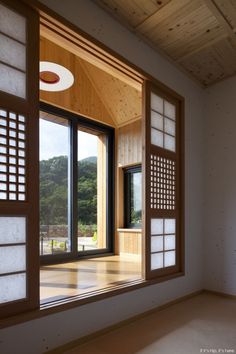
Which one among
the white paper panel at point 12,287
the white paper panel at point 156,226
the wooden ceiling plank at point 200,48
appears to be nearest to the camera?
the white paper panel at point 12,287

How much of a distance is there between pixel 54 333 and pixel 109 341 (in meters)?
0.46

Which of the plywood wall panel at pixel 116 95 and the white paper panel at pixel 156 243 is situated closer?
the white paper panel at pixel 156 243

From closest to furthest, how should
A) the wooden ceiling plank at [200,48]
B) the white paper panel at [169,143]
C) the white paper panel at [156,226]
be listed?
the wooden ceiling plank at [200,48]
the white paper panel at [156,226]
the white paper panel at [169,143]

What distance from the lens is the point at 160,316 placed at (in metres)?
2.75

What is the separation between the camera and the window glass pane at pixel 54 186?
15.2 ft

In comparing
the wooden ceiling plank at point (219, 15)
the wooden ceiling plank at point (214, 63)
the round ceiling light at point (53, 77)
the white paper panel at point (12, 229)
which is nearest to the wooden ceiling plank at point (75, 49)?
the wooden ceiling plank at point (214, 63)

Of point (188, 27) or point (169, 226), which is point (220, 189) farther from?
point (188, 27)

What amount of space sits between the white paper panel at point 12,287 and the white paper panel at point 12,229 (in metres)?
0.22

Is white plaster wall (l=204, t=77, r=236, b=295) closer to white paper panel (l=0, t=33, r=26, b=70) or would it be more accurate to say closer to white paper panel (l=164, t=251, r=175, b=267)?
white paper panel (l=164, t=251, r=175, b=267)

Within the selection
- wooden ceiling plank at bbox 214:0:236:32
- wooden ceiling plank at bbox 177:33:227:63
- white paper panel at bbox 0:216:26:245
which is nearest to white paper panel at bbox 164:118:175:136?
wooden ceiling plank at bbox 177:33:227:63

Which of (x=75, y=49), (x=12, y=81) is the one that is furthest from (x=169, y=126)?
(x=12, y=81)

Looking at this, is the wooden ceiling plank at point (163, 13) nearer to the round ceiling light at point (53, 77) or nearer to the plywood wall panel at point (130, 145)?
the round ceiling light at point (53, 77)

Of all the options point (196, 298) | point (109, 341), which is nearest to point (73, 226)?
point (196, 298)

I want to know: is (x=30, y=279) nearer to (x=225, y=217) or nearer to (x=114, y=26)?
(x=114, y=26)
